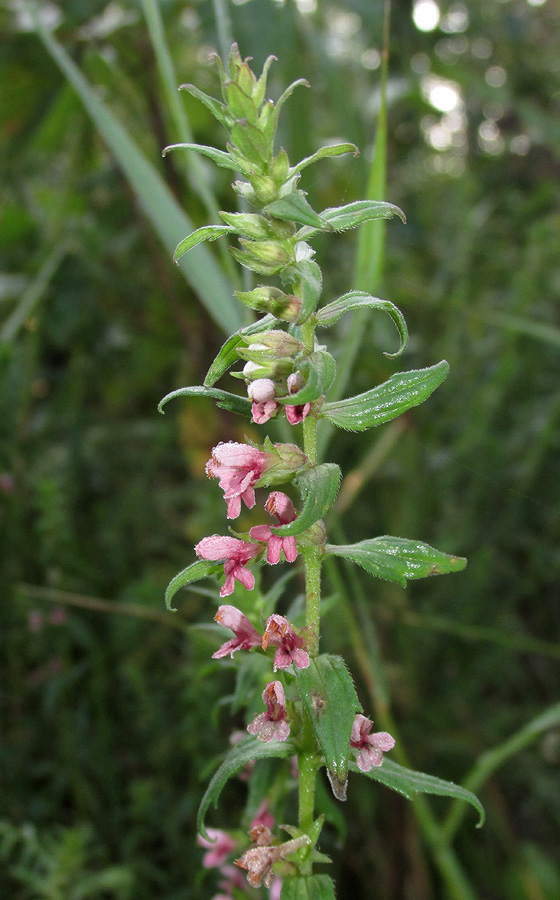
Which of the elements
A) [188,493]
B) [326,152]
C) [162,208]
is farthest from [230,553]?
[188,493]

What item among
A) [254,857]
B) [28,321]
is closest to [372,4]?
[28,321]

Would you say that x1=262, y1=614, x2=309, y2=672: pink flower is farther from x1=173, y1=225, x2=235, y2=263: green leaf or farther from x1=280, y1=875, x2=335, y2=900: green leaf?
x1=173, y1=225, x2=235, y2=263: green leaf

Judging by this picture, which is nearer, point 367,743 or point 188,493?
point 367,743

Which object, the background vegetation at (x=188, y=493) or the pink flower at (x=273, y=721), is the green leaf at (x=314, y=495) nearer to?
the pink flower at (x=273, y=721)

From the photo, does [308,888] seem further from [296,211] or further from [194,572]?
[296,211]

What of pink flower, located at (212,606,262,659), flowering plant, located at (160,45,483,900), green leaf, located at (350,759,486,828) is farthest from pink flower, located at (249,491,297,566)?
green leaf, located at (350,759,486,828)

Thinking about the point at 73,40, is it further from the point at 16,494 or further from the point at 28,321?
the point at 16,494
